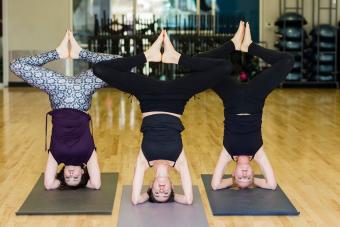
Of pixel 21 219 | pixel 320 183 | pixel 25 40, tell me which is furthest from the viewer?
pixel 25 40

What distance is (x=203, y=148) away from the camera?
550 cm

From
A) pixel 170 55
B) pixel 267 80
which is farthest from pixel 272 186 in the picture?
pixel 170 55

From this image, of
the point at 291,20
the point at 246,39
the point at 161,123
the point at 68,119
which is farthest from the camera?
the point at 291,20

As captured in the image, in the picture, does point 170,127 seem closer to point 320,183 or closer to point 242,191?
point 242,191

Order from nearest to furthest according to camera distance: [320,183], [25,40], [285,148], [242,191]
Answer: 1. [242,191]
2. [320,183]
3. [285,148]
4. [25,40]

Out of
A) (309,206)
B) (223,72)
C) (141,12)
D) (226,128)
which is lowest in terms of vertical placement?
(309,206)

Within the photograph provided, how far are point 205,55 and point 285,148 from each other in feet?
6.12

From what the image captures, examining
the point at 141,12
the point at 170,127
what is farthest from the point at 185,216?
the point at 141,12

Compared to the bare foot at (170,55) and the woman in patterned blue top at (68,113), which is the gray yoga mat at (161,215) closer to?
the woman in patterned blue top at (68,113)

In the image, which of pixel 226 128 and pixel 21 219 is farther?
pixel 226 128

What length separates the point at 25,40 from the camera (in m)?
11.4

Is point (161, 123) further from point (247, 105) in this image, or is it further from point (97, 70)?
point (247, 105)

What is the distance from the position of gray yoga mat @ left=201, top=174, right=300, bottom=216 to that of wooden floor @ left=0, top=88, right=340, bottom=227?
6 cm

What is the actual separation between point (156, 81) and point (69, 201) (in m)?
0.93
